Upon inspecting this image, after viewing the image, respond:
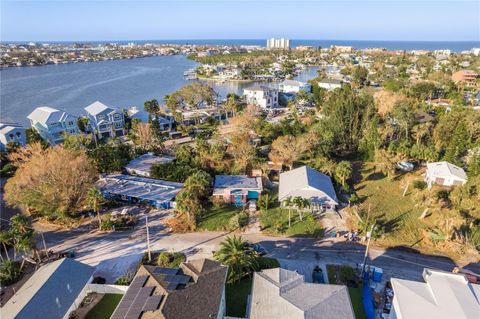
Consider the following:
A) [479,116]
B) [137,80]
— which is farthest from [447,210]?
[137,80]

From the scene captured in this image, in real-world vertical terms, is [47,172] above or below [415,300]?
above

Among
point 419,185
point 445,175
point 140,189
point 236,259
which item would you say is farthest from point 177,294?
point 445,175

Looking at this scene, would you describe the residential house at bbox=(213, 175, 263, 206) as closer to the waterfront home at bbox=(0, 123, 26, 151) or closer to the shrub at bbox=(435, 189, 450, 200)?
the shrub at bbox=(435, 189, 450, 200)

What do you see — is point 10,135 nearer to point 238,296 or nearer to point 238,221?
point 238,221

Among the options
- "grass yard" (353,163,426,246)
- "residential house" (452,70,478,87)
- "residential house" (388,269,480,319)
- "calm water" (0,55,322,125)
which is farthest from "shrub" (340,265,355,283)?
"residential house" (452,70,478,87)

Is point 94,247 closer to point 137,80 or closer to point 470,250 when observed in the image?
point 470,250

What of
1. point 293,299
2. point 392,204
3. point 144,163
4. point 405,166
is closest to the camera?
point 293,299
